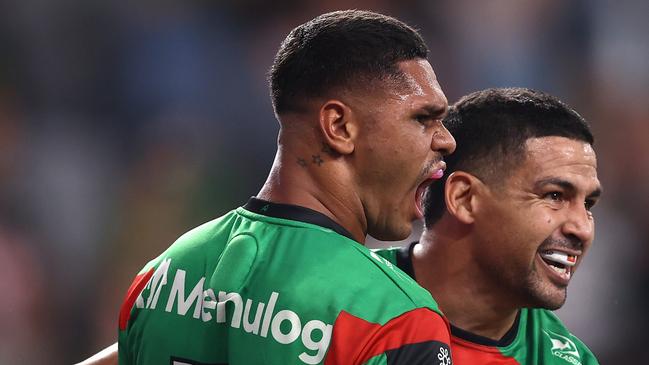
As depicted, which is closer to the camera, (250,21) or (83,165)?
(83,165)

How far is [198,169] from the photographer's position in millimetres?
6320

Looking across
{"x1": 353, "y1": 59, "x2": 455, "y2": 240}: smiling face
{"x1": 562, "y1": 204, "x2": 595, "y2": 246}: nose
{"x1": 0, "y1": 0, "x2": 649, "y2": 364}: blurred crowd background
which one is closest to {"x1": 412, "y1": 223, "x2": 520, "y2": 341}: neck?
{"x1": 562, "y1": 204, "x2": 595, "y2": 246}: nose

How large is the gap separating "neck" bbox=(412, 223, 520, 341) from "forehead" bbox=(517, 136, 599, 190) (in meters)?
0.37

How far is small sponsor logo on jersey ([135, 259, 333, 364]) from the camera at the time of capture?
226 centimetres

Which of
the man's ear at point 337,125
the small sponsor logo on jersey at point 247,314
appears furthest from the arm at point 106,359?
the man's ear at point 337,125

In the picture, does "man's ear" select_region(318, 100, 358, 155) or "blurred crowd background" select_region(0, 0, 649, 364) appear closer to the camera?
"man's ear" select_region(318, 100, 358, 155)

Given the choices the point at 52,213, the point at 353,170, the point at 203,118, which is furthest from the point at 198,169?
the point at 353,170

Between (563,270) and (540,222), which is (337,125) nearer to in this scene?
(540,222)

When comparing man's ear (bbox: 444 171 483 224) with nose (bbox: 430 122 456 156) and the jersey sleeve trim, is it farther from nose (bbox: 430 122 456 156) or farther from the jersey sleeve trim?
the jersey sleeve trim

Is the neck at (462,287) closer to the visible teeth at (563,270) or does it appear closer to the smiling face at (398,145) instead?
the visible teeth at (563,270)

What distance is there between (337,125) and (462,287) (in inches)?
54.1

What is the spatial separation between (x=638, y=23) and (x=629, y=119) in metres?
0.81

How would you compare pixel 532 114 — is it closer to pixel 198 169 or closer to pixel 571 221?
pixel 571 221

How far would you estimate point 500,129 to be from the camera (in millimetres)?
3736
